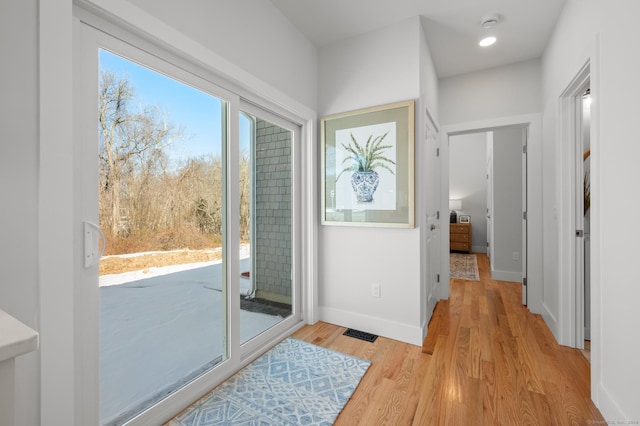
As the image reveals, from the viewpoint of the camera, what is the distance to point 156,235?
5.07 ft

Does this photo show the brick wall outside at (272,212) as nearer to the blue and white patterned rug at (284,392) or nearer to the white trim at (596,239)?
the blue and white patterned rug at (284,392)

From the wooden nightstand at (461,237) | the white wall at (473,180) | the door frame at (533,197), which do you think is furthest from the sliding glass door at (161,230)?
the white wall at (473,180)

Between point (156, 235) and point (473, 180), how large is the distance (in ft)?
24.1

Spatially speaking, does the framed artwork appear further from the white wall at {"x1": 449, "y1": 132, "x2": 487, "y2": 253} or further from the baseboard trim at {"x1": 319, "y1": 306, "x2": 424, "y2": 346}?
the white wall at {"x1": 449, "y1": 132, "x2": 487, "y2": 253}

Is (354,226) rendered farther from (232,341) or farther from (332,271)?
(232,341)

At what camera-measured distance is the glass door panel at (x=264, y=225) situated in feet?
6.96

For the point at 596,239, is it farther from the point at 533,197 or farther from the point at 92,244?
the point at 92,244

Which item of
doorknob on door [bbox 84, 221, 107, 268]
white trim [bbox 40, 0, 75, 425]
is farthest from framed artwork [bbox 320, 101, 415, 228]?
white trim [bbox 40, 0, 75, 425]

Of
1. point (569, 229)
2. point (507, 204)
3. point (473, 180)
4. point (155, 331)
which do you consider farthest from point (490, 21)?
point (473, 180)

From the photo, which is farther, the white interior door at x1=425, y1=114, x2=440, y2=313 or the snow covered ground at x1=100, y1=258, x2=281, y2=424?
the white interior door at x1=425, y1=114, x2=440, y2=313

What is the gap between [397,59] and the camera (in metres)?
2.40

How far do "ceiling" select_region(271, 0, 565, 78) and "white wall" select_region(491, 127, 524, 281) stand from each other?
5.48 ft

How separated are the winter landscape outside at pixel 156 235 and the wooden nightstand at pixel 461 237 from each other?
6.03 metres

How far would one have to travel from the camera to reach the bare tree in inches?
51.4
